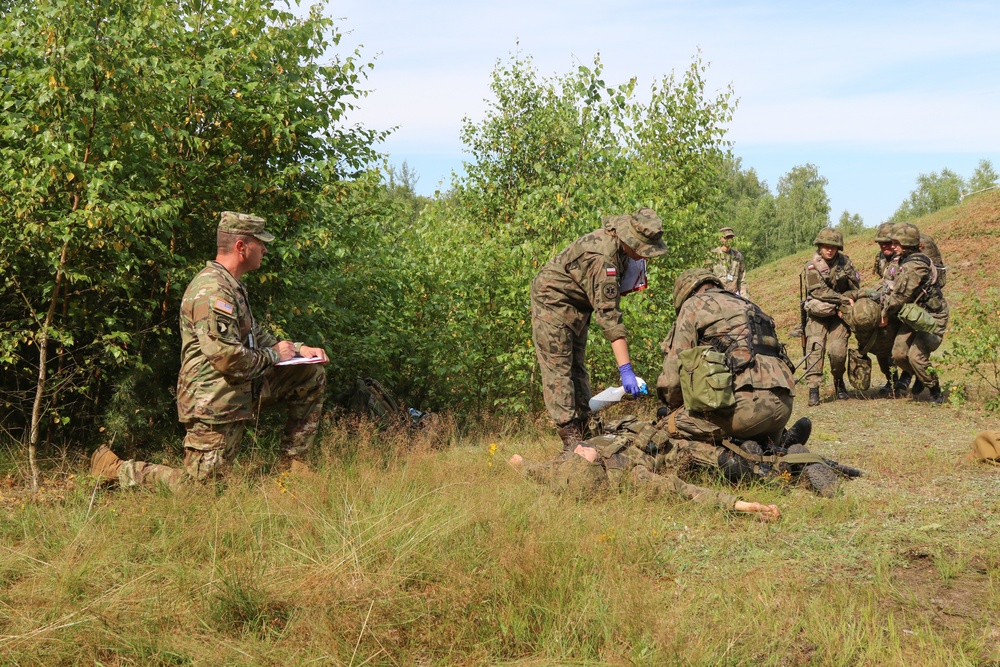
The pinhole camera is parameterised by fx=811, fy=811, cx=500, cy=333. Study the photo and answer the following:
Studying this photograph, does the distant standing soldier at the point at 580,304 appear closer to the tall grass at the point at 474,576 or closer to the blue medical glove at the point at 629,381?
the blue medical glove at the point at 629,381

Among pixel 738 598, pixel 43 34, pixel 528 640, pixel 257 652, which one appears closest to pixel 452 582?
pixel 528 640

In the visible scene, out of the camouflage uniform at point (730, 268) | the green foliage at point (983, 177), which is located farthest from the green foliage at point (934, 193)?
the camouflage uniform at point (730, 268)

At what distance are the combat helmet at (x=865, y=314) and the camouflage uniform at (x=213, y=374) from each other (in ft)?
23.7

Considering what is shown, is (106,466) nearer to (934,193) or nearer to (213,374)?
(213,374)

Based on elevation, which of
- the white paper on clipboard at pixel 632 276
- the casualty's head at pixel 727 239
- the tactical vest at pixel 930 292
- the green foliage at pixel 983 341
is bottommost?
the green foliage at pixel 983 341

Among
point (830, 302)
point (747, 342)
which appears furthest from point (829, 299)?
point (747, 342)

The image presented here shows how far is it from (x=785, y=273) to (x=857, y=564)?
24995 millimetres

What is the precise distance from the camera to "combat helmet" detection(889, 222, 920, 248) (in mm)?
9633

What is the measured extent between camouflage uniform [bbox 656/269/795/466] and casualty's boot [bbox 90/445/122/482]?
141 inches

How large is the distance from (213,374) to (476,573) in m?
2.16

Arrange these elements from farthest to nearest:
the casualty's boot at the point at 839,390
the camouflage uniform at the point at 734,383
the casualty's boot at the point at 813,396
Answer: the casualty's boot at the point at 839,390, the casualty's boot at the point at 813,396, the camouflage uniform at the point at 734,383

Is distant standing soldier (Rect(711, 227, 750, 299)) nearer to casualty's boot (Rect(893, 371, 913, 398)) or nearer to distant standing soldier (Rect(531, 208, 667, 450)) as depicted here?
casualty's boot (Rect(893, 371, 913, 398))

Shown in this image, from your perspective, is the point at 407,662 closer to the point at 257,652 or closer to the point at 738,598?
the point at 257,652

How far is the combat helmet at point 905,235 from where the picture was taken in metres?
9.63
